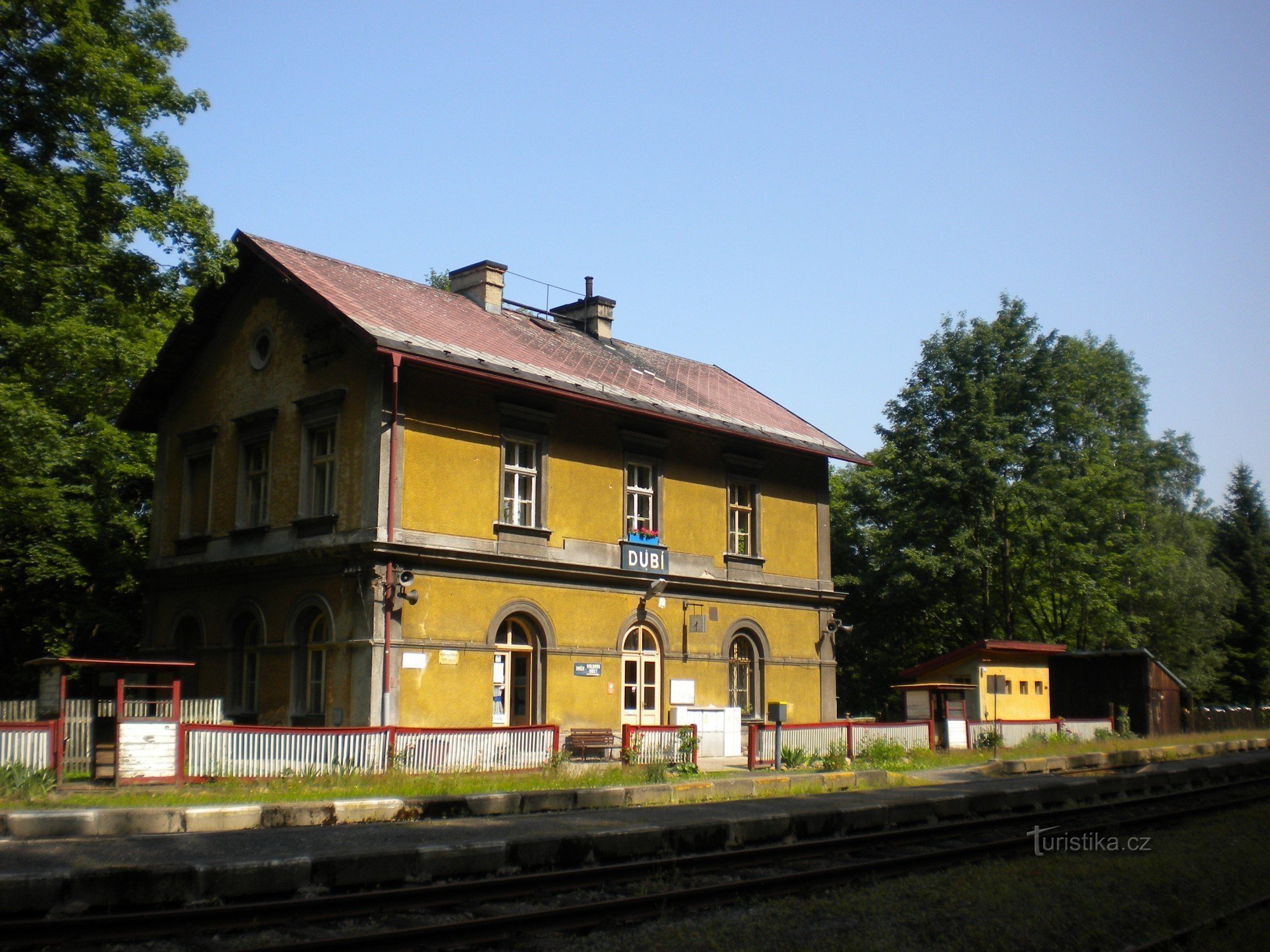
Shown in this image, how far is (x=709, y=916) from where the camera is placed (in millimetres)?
8805

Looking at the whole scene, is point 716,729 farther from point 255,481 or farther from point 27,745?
point 27,745

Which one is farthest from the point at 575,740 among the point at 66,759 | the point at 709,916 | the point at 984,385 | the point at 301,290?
the point at 984,385

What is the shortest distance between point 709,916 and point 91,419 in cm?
2173

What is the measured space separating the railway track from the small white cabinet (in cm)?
696

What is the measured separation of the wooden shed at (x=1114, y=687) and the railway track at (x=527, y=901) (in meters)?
19.1

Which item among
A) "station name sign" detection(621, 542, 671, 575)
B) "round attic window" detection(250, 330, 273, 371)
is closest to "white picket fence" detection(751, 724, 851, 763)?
"station name sign" detection(621, 542, 671, 575)

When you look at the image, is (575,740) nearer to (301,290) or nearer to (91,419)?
(301,290)

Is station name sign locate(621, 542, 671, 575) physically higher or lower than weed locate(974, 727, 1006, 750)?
higher

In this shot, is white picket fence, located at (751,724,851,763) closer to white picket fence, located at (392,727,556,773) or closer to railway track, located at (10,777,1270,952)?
white picket fence, located at (392,727,556,773)

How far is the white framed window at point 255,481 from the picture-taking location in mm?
22453

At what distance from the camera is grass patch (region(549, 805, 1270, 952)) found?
8.02 meters

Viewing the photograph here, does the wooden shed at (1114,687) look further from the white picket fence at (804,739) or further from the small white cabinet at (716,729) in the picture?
the small white cabinet at (716,729)

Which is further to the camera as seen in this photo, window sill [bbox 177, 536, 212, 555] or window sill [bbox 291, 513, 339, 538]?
window sill [bbox 177, 536, 212, 555]

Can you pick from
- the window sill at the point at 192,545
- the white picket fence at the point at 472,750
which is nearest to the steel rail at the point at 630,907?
the white picket fence at the point at 472,750
